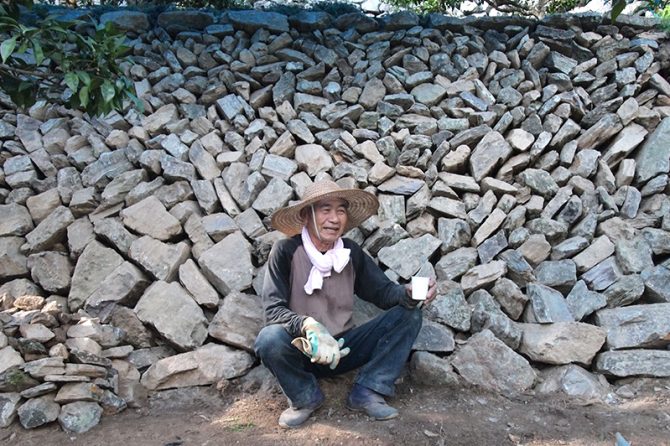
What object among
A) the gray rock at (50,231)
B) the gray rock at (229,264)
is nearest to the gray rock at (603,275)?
the gray rock at (229,264)

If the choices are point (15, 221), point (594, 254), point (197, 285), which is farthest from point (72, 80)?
point (594, 254)

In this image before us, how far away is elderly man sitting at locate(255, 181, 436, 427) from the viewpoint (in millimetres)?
3035

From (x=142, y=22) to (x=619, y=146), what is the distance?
14.4 feet

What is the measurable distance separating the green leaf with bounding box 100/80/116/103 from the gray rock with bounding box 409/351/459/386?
2.32 metres

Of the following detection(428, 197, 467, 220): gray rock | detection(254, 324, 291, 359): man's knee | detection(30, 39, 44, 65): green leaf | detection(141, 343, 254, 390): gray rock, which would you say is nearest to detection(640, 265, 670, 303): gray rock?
detection(428, 197, 467, 220): gray rock

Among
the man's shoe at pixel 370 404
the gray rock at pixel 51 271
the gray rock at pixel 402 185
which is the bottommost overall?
the man's shoe at pixel 370 404

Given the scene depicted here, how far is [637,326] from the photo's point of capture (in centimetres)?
349

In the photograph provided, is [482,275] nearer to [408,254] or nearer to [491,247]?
[491,247]

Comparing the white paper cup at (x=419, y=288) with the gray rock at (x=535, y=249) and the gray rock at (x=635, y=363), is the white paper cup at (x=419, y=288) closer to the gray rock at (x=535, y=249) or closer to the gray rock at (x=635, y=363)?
the gray rock at (x=535, y=249)

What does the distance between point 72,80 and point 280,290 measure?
1.56m

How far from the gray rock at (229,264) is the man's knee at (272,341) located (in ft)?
2.74

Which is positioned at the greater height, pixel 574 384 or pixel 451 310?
pixel 451 310

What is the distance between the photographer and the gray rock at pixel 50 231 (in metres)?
3.97

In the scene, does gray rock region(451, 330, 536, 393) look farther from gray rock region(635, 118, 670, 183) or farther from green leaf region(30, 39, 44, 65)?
green leaf region(30, 39, 44, 65)
